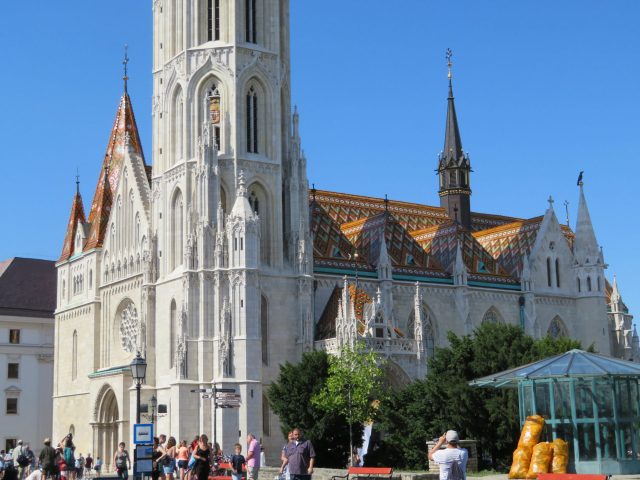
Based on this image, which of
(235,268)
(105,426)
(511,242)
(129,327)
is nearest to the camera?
(235,268)

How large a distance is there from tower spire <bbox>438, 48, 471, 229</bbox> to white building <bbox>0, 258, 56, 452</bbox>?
26.5 metres

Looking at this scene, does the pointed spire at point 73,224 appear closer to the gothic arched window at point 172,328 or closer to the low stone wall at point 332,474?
the gothic arched window at point 172,328

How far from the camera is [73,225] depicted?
63.8 meters

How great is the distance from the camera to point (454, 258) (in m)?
61.2

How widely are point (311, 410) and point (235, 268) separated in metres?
7.95

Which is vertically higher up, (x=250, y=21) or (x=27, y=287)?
(x=250, y=21)

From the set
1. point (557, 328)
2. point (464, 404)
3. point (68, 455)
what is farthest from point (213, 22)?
point (68, 455)

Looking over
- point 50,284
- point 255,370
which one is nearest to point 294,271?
point 255,370

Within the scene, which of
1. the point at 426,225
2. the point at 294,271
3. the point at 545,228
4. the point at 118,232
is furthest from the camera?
the point at 426,225

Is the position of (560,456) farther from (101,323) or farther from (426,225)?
(426,225)

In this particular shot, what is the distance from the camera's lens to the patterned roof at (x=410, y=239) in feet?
189

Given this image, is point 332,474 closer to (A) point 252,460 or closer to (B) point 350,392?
(A) point 252,460

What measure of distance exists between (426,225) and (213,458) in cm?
4064

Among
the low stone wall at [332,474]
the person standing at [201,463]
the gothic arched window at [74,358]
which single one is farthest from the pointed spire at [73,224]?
the person standing at [201,463]
